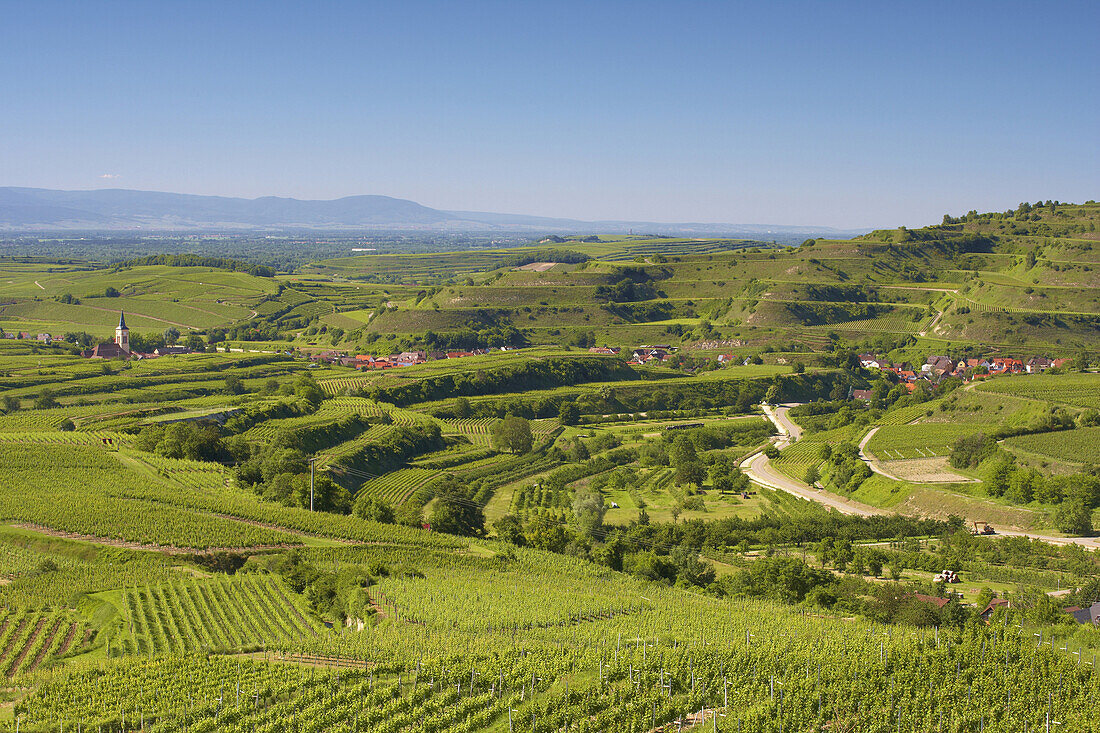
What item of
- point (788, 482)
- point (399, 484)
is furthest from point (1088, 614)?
point (399, 484)

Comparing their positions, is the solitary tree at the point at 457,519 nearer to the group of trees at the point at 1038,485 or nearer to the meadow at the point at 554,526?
the meadow at the point at 554,526

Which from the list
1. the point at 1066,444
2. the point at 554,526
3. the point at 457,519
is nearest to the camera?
the point at 554,526

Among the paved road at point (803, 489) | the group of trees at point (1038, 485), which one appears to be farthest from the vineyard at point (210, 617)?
the group of trees at point (1038, 485)

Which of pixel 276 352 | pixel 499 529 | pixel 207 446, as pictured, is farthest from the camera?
pixel 276 352

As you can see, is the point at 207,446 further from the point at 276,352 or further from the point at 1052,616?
the point at 276,352

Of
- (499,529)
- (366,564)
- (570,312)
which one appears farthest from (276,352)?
(366,564)

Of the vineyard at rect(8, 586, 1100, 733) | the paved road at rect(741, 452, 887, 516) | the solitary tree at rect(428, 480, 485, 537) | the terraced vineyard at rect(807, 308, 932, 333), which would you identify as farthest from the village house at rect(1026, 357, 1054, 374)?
the vineyard at rect(8, 586, 1100, 733)

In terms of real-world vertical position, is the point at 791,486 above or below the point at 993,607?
below

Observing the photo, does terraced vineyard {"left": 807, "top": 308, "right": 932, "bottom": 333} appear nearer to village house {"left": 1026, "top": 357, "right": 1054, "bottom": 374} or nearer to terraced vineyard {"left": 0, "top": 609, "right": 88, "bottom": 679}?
village house {"left": 1026, "top": 357, "right": 1054, "bottom": 374}

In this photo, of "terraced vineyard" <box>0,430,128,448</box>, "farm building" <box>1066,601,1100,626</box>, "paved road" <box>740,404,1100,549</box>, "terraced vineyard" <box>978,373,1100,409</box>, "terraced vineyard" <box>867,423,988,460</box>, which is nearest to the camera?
"farm building" <box>1066,601,1100,626</box>

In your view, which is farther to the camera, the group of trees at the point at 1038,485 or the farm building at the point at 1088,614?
the group of trees at the point at 1038,485

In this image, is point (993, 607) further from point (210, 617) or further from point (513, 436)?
point (513, 436)
